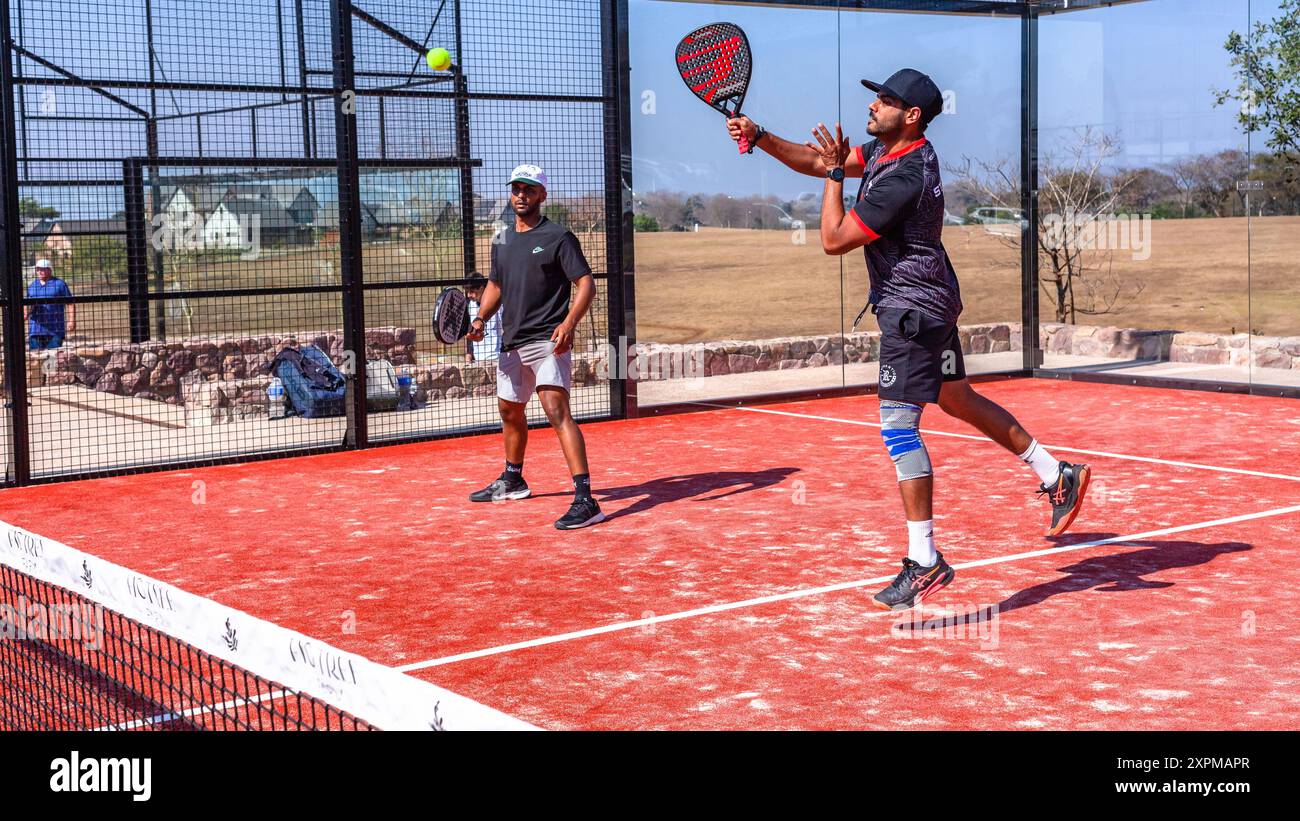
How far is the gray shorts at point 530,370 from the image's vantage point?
26.3 feet

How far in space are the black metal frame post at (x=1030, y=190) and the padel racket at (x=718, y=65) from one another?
7.87 m

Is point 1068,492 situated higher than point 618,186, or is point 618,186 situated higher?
point 618,186

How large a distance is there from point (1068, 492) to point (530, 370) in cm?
311

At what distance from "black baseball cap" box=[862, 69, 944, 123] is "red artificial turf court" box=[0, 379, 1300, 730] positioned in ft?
6.31

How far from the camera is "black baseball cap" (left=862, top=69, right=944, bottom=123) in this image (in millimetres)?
5621

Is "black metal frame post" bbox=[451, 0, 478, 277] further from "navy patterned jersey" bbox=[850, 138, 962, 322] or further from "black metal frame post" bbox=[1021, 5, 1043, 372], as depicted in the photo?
"navy patterned jersey" bbox=[850, 138, 962, 322]

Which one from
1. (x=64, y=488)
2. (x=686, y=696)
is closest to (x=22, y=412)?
(x=64, y=488)

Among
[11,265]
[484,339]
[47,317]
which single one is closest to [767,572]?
[11,265]

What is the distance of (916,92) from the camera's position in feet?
18.5

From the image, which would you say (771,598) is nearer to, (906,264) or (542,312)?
(906,264)

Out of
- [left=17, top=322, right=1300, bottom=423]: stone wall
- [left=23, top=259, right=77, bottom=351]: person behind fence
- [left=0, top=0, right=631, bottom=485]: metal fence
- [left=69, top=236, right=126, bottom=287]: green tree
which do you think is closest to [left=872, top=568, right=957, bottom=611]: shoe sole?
[left=0, top=0, right=631, bottom=485]: metal fence

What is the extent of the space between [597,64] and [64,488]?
5.07 m

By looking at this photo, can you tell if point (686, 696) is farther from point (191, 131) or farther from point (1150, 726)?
point (191, 131)

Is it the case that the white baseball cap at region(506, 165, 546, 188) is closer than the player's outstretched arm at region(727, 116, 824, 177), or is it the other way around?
the player's outstretched arm at region(727, 116, 824, 177)
